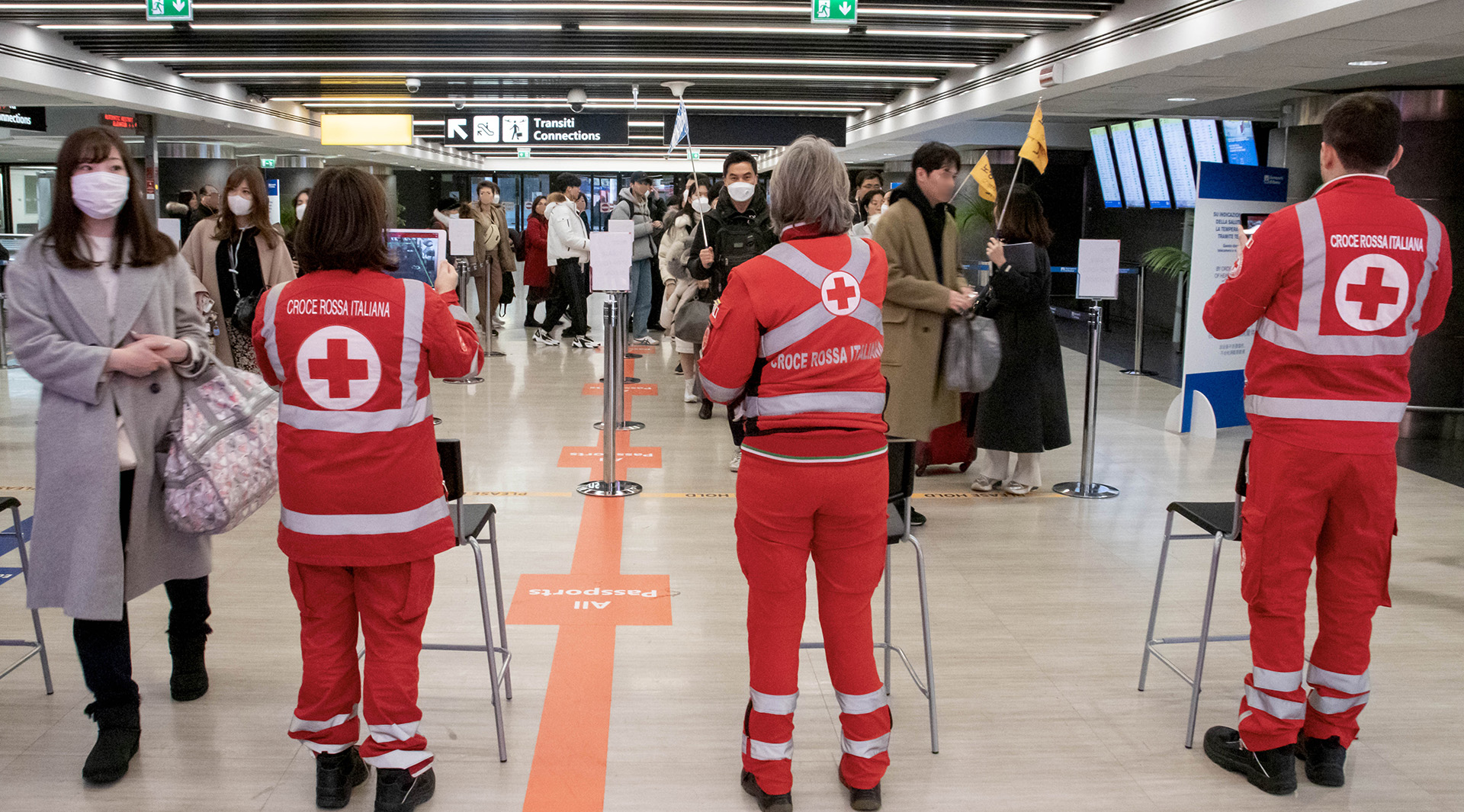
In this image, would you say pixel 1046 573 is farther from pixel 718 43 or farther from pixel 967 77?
pixel 967 77

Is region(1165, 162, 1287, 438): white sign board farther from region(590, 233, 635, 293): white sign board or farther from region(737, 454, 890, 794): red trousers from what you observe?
region(737, 454, 890, 794): red trousers

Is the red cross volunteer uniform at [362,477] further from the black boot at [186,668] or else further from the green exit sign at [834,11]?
the green exit sign at [834,11]

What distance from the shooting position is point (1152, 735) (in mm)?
3139

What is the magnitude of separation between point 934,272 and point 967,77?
798 centimetres

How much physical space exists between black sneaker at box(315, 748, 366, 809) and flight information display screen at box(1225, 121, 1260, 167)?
12292mm

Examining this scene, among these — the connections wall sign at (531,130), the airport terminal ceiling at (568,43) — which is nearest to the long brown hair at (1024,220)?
the airport terminal ceiling at (568,43)

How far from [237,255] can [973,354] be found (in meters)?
3.18

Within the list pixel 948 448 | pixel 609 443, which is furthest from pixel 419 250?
pixel 948 448

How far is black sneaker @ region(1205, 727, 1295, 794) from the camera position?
281 cm

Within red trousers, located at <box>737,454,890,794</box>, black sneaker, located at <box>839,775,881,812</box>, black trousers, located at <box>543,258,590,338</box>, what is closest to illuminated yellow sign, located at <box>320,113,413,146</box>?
black trousers, located at <box>543,258,590,338</box>

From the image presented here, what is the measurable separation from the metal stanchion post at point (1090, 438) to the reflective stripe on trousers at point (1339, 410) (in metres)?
3.14

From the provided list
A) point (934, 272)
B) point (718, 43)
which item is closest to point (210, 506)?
point (934, 272)

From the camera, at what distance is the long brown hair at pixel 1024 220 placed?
17.5 feet

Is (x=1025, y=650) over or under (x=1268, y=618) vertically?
under
